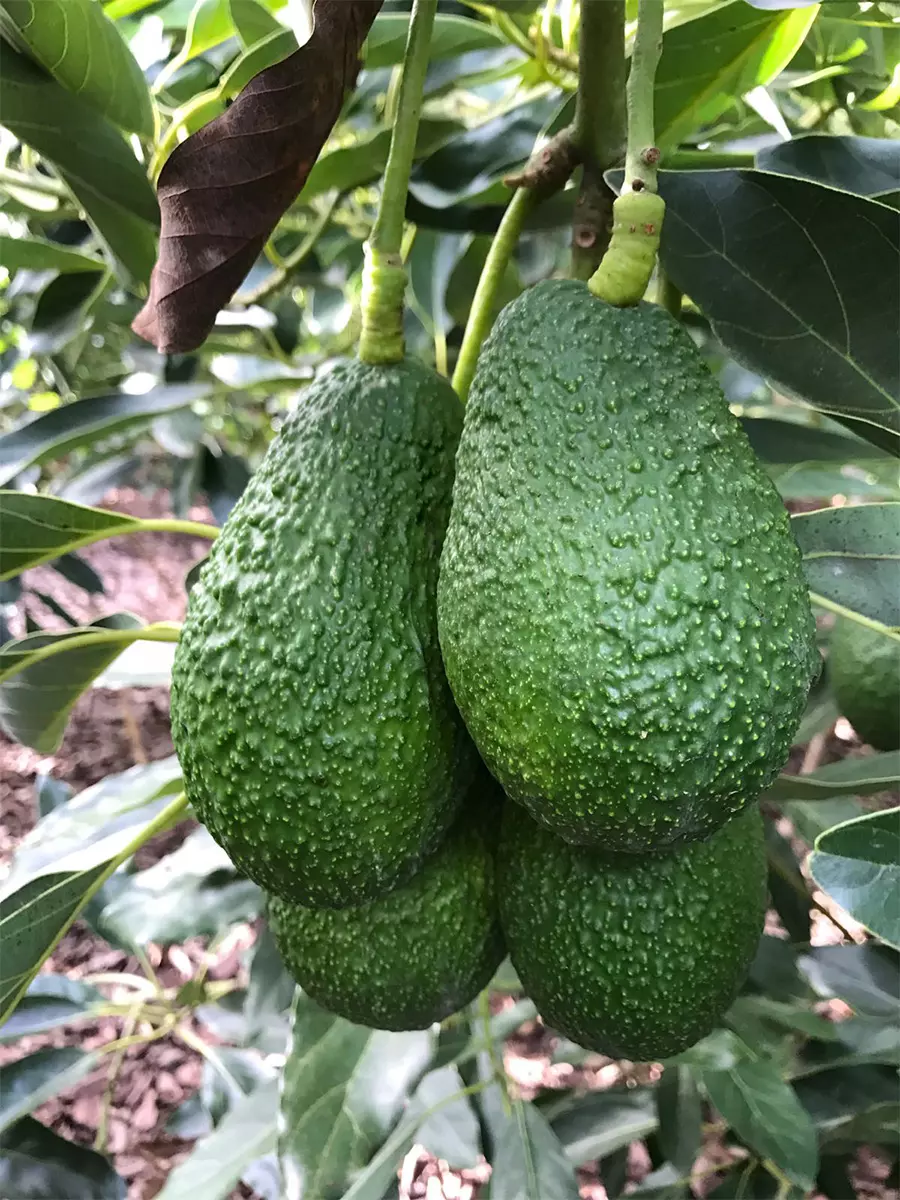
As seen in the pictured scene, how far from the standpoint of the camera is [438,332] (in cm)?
93

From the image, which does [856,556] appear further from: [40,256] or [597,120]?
[40,256]

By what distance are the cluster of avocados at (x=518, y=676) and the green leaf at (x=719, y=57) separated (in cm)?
22

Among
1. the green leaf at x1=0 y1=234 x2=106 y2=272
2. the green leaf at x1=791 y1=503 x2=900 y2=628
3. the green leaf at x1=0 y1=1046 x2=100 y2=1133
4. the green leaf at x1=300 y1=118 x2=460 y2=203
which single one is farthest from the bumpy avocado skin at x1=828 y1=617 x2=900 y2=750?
the green leaf at x1=0 y1=1046 x2=100 y2=1133

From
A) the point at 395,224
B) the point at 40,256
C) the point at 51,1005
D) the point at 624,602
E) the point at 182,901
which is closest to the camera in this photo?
the point at 624,602

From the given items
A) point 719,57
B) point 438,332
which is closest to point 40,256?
point 438,332

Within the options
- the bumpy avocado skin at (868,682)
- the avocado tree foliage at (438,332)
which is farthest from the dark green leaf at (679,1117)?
the bumpy avocado skin at (868,682)

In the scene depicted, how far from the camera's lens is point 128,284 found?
79 cm

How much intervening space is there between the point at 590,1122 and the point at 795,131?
40.5 inches

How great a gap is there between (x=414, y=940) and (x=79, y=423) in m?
0.63

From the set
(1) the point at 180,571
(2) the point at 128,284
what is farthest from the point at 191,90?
(1) the point at 180,571

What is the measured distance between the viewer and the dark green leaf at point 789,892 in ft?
3.35

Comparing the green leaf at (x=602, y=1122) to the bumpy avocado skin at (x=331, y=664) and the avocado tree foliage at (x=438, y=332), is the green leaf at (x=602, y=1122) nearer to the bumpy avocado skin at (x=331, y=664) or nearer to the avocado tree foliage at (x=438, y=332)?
the avocado tree foliage at (x=438, y=332)

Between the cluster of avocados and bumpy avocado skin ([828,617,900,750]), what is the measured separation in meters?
0.28

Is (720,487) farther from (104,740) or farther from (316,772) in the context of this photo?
(104,740)
